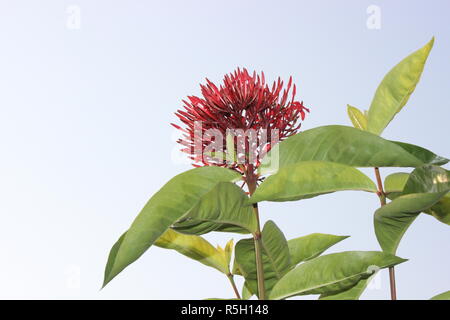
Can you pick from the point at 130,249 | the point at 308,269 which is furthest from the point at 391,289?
the point at 130,249

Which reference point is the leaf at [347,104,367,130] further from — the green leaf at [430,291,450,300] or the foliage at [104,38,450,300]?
the green leaf at [430,291,450,300]

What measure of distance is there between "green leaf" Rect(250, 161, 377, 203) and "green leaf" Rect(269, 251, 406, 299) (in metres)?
0.09

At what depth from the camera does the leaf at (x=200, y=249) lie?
2.77 feet

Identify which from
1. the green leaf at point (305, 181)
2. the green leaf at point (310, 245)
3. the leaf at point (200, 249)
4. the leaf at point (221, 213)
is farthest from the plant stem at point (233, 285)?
the green leaf at point (305, 181)

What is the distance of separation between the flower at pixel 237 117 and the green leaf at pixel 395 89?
0.49ft

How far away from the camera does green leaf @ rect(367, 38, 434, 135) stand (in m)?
0.66

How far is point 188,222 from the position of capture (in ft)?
1.97

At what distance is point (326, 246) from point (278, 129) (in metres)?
0.21

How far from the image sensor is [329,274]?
63 centimetres

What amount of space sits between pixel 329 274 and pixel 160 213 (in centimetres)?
25

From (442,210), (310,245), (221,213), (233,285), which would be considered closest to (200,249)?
(233,285)

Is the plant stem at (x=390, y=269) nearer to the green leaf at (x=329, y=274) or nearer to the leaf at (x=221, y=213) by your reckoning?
the green leaf at (x=329, y=274)

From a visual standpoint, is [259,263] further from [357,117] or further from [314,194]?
[357,117]
